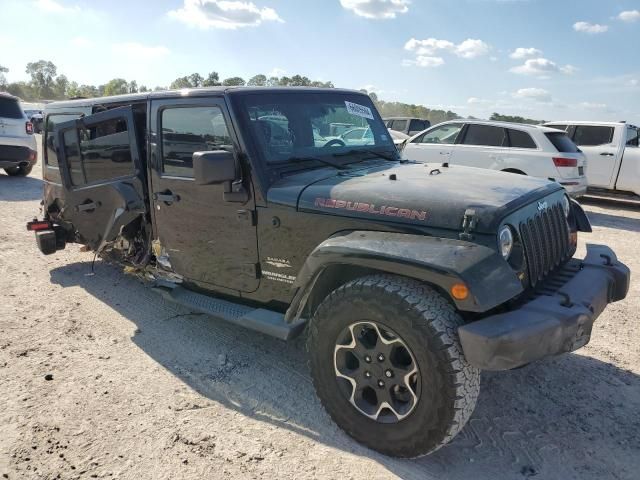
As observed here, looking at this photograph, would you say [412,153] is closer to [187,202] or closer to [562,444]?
[187,202]

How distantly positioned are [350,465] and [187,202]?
2145mm

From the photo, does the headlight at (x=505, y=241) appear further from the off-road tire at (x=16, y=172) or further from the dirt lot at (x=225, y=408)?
the off-road tire at (x=16, y=172)

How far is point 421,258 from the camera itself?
247 centimetres

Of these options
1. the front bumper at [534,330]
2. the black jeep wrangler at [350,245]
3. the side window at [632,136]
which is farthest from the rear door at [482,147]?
the front bumper at [534,330]

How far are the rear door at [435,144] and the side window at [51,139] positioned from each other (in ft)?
20.5

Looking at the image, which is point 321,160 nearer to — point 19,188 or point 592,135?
point 592,135

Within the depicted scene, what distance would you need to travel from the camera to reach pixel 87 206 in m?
4.80

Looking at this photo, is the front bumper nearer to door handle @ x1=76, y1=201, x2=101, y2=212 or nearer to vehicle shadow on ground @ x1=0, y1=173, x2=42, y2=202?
door handle @ x1=76, y1=201, x2=101, y2=212

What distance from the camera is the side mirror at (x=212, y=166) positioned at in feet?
10.0

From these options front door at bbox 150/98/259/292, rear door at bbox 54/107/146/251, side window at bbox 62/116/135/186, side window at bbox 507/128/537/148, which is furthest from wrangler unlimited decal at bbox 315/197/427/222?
side window at bbox 507/128/537/148

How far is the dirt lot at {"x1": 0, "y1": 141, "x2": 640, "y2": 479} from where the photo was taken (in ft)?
8.73

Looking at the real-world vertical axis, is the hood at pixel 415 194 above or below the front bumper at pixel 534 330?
above

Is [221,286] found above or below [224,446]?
above

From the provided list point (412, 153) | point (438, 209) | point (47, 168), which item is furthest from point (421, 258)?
point (412, 153)
